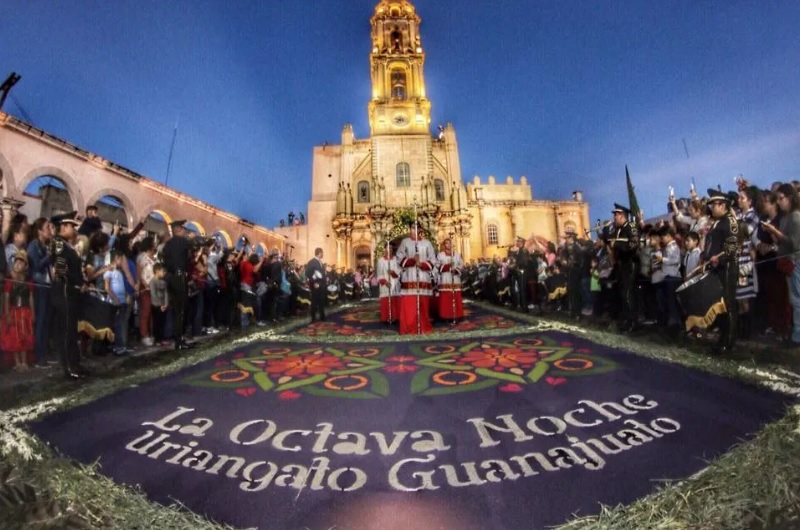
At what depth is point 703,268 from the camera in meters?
4.21

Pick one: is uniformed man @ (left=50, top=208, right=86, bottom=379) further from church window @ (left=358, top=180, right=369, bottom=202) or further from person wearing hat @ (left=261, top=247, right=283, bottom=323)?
church window @ (left=358, top=180, right=369, bottom=202)

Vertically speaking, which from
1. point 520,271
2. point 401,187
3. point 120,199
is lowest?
point 520,271

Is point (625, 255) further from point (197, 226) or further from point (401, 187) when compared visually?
point (401, 187)

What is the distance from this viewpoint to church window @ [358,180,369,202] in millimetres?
33406

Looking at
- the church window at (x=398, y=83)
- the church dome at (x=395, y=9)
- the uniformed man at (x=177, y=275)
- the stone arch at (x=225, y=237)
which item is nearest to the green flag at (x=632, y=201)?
the uniformed man at (x=177, y=275)

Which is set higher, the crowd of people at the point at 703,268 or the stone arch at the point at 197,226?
the stone arch at the point at 197,226

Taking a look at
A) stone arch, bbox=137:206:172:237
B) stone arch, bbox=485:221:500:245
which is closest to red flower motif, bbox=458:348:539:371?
stone arch, bbox=137:206:172:237

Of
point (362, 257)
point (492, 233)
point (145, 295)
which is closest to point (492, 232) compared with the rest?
point (492, 233)

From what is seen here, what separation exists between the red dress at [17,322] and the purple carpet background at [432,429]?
92 cm

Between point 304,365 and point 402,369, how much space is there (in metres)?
1.21

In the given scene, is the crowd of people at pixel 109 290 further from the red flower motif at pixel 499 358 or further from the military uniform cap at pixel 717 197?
the military uniform cap at pixel 717 197

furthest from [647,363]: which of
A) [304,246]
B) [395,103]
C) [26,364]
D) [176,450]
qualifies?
[395,103]

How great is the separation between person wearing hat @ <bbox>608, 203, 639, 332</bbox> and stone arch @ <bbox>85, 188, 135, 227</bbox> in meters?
14.4

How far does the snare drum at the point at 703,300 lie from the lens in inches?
162
